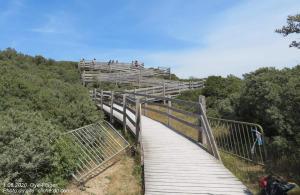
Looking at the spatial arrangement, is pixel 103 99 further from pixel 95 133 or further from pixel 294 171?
pixel 294 171

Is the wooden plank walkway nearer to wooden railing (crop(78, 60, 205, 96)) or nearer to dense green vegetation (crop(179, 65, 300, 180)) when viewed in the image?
dense green vegetation (crop(179, 65, 300, 180))

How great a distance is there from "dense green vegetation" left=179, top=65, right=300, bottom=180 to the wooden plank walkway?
1518 mm

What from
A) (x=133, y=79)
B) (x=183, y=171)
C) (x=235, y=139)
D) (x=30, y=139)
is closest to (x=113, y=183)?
(x=183, y=171)

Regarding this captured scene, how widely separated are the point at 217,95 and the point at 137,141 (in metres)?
15.8

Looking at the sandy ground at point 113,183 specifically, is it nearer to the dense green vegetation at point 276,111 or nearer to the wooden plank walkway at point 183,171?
the wooden plank walkway at point 183,171

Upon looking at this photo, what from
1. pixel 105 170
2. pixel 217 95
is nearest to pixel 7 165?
pixel 105 170

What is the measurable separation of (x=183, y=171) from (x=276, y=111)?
3.81 meters

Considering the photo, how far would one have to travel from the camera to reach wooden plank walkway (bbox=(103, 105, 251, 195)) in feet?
22.9

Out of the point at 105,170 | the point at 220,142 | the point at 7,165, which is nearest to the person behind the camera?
the point at 7,165

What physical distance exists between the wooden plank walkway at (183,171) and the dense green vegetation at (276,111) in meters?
1.52

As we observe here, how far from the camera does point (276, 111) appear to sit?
10.1m

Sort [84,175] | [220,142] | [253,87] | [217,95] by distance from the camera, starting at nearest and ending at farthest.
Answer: [84,175] < [220,142] < [253,87] < [217,95]

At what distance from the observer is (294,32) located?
5.84 metres

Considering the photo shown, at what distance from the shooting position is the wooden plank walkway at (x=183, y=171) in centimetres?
698
